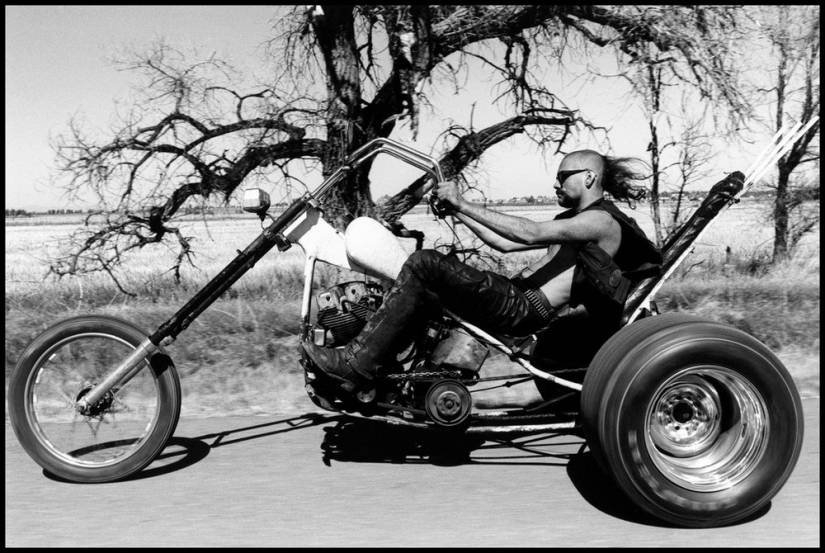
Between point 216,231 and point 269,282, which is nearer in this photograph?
point 269,282

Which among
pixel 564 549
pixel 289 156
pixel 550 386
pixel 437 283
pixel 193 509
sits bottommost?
pixel 193 509

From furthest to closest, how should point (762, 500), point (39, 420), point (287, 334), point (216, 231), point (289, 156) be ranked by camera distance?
point (216, 231) → point (289, 156) → point (287, 334) → point (39, 420) → point (762, 500)

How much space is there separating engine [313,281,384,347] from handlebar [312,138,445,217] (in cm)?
49

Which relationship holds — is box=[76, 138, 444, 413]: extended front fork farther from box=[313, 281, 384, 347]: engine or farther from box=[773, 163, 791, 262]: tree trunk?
box=[773, 163, 791, 262]: tree trunk

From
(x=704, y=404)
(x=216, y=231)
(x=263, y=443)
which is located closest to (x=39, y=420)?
(x=263, y=443)

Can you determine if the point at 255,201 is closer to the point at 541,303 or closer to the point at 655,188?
the point at 541,303

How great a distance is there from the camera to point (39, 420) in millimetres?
3863

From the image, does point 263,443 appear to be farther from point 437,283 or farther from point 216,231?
point 216,231

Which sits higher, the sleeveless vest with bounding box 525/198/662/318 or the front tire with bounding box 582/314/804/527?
the sleeveless vest with bounding box 525/198/662/318

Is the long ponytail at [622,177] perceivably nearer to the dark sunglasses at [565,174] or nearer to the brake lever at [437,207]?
the dark sunglasses at [565,174]

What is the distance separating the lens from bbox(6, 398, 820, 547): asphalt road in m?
2.96

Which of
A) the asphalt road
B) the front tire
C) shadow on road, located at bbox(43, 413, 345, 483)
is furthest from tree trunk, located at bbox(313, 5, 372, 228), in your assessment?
the front tire

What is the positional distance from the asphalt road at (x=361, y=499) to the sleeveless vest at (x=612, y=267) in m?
0.84

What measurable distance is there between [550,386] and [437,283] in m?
0.91
